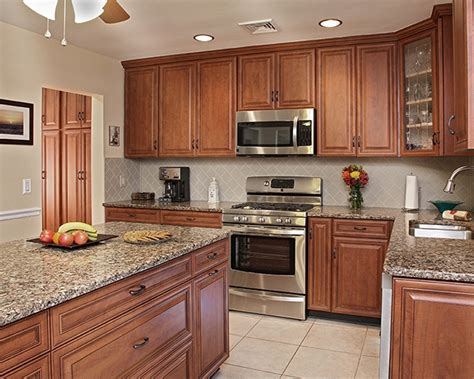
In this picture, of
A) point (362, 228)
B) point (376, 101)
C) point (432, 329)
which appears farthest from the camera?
point (376, 101)

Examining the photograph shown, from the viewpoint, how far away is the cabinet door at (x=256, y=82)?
12.9 ft

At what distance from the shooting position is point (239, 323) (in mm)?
3496

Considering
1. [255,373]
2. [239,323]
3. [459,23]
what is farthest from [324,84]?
[255,373]

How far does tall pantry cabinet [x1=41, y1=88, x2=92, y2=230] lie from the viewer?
187 inches

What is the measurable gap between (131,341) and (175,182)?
111 inches

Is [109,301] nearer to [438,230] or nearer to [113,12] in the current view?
[113,12]

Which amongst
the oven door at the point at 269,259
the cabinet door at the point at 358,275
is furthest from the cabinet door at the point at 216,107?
the cabinet door at the point at 358,275

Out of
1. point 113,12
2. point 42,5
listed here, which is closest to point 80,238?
point 42,5

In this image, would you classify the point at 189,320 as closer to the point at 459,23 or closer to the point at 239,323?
the point at 239,323

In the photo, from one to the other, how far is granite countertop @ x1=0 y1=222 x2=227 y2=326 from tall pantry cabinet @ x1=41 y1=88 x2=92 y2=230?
2687mm

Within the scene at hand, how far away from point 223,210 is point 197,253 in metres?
1.58

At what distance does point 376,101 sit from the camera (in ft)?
11.9

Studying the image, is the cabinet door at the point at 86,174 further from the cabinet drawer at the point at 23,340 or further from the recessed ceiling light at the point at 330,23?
the cabinet drawer at the point at 23,340

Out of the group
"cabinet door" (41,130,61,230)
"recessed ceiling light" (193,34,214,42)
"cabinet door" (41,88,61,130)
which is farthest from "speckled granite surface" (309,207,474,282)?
"cabinet door" (41,88,61,130)
